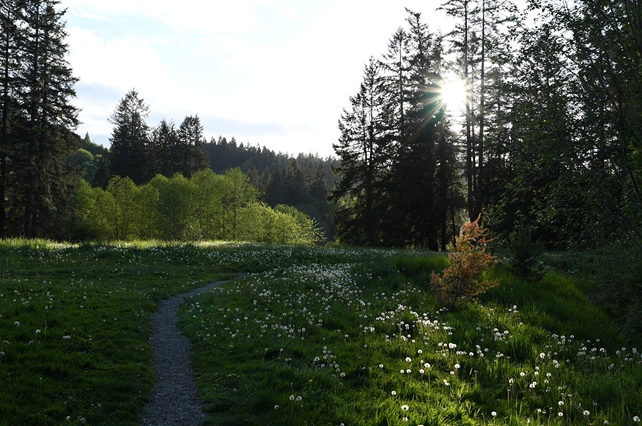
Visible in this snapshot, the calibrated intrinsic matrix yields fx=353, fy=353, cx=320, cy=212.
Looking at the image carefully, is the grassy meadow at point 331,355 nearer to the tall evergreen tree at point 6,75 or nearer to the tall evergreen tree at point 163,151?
the tall evergreen tree at point 6,75

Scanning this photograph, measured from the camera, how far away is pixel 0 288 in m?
10.3

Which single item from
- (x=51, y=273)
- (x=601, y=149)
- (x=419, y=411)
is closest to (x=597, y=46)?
(x=601, y=149)

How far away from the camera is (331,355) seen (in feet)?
23.9

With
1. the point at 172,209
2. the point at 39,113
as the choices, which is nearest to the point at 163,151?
the point at 172,209

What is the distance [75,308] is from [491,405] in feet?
32.8

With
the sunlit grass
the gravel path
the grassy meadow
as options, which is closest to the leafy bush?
the grassy meadow

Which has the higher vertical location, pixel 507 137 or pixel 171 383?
pixel 507 137

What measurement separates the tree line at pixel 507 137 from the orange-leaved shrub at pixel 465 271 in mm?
1071

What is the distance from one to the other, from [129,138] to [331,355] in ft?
224

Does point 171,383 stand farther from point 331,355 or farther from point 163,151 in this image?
point 163,151

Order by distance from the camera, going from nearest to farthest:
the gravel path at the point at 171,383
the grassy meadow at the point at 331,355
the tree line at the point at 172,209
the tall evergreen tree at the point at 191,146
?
1. the grassy meadow at the point at 331,355
2. the gravel path at the point at 171,383
3. the tree line at the point at 172,209
4. the tall evergreen tree at the point at 191,146

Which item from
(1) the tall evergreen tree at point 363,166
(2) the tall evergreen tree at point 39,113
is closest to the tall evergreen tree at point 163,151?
(2) the tall evergreen tree at point 39,113

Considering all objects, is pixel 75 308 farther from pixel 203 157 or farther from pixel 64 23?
pixel 203 157

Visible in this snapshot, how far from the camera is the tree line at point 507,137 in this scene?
8695 mm
